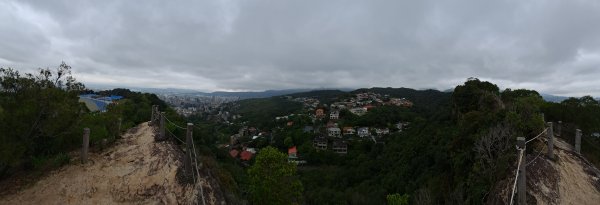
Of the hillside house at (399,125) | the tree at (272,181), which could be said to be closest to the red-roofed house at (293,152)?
the hillside house at (399,125)

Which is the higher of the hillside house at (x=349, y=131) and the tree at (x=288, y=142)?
the hillside house at (x=349, y=131)

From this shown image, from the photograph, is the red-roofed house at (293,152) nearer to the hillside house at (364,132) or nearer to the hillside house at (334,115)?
the hillside house at (364,132)

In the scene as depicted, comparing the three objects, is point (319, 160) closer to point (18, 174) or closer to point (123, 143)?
point (123, 143)

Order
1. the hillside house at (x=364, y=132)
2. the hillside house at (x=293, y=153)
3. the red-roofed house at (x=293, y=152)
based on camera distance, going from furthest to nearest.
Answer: the hillside house at (x=364, y=132) → the red-roofed house at (x=293, y=152) → the hillside house at (x=293, y=153)

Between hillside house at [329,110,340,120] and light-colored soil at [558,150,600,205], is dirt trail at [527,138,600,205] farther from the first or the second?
hillside house at [329,110,340,120]

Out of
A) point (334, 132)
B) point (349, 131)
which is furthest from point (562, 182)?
point (334, 132)

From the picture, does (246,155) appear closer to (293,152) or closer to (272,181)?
(293,152)
